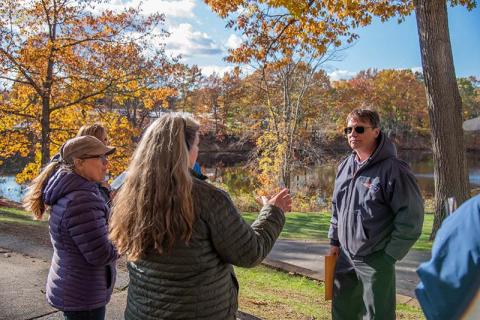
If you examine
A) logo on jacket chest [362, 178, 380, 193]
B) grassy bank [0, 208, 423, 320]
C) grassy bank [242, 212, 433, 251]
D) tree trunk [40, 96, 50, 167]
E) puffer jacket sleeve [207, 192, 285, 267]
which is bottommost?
grassy bank [242, 212, 433, 251]

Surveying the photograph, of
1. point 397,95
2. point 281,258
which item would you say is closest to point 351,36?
point 281,258

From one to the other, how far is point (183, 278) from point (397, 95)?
5427 cm

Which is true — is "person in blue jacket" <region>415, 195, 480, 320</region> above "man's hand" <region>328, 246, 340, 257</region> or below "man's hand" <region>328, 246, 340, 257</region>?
above

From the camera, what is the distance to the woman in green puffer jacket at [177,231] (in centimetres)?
201

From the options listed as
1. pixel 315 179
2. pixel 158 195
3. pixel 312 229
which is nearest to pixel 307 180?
pixel 315 179

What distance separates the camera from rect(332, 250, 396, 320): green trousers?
10.3 feet

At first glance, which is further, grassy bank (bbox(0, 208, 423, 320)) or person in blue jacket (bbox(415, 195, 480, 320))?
grassy bank (bbox(0, 208, 423, 320))

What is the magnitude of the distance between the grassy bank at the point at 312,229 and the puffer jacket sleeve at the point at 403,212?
18.8ft

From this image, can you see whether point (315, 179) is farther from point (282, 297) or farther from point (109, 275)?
point (109, 275)

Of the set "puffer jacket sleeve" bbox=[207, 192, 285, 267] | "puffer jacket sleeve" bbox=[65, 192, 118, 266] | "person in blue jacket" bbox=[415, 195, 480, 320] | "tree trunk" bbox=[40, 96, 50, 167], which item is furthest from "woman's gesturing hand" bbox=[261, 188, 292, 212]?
"tree trunk" bbox=[40, 96, 50, 167]

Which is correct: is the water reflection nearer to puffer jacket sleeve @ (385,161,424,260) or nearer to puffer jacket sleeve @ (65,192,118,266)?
puffer jacket sleeve @ (385,161,424,260)

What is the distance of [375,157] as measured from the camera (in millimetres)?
3285

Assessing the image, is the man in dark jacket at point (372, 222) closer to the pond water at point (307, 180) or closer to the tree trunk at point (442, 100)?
the tree trunk at point (442, 100)

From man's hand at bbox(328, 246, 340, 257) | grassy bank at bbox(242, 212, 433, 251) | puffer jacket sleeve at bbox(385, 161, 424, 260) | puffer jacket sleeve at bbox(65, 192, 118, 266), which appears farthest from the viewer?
grassy bank at bbox(242, 212, 433, 251)
